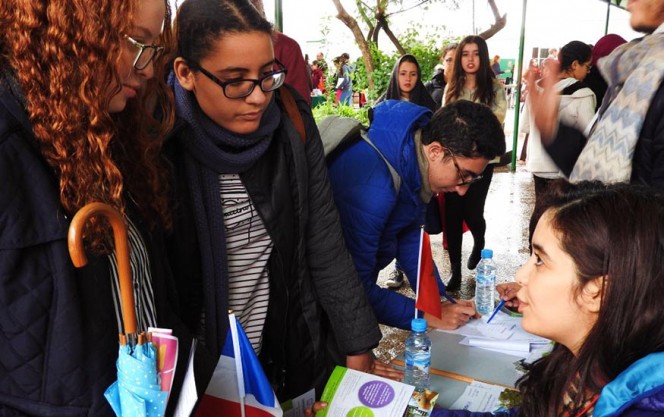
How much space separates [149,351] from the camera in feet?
2.71

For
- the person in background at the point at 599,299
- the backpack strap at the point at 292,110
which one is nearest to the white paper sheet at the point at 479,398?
the person in background at the point at 599,299

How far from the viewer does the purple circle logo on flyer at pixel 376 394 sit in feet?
4.28

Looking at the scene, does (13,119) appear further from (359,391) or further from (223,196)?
(359,391)

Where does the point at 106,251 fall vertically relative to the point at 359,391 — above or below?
above

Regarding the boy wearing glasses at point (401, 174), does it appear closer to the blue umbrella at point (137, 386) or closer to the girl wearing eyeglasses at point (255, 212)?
the girl wearing eyeglasses at point (255, 212)

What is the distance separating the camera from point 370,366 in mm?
1716

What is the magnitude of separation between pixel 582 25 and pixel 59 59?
50.7ft

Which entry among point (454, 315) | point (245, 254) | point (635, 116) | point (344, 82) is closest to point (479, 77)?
point (635, 116)

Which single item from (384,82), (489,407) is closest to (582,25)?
(384,82)

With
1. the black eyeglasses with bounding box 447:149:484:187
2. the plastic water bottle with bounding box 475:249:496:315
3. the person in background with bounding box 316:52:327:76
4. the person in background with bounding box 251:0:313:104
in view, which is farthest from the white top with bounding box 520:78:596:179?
the person in background with bounding box 316:52:327:76

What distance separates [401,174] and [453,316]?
535mm

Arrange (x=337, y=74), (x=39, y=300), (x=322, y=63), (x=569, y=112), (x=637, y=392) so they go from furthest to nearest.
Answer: (x=322, y=63) → (x=337, y=74) → (x=569, y=112) → (x=637, y=392) → (x=39, y=300)

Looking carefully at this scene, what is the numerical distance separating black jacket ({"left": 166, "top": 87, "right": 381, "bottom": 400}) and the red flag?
0.58 ft

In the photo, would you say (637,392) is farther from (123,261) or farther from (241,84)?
(241,84)
